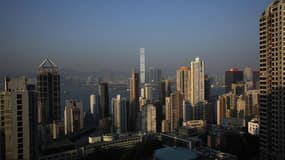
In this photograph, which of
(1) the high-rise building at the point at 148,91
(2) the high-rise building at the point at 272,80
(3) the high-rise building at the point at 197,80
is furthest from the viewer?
(3) the high-rise building at the point at 197,80

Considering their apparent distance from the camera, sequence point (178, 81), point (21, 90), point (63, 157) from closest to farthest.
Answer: point (21, 90)
point (63, 157)
point (178, 81)

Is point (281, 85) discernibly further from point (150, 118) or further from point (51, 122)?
point (51, 122)

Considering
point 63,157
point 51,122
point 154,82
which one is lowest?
point 63,157

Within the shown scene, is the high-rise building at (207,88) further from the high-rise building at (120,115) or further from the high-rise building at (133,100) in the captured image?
the high-rise building at (120,115)


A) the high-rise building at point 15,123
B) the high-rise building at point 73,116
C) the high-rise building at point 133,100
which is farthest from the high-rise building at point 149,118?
the high-rise building at point 15,123

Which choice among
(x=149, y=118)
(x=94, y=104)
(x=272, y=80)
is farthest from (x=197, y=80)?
(x=272, y=80)

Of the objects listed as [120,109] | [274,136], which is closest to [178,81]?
[120,109]
